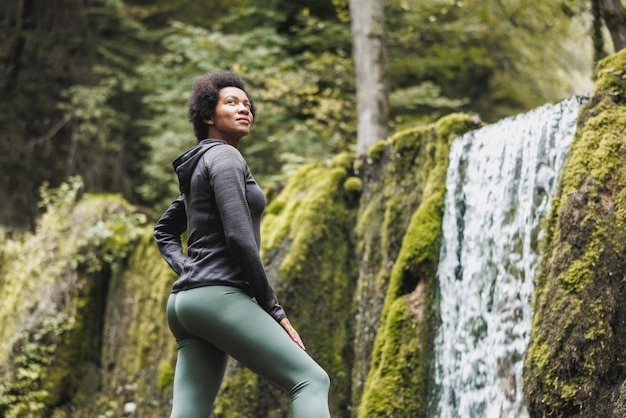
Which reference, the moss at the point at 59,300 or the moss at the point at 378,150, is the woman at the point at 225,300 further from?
the moss at the point at 59,300

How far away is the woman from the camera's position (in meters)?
2.87

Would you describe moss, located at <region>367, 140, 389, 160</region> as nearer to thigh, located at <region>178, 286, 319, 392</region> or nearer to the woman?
the woman

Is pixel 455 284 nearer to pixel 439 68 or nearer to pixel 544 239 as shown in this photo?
pixel 544 239

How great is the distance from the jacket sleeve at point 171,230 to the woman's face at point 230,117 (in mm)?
374

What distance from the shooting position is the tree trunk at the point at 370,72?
9.70 metres

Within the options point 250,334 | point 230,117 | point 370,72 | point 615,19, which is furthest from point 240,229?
point 370,72

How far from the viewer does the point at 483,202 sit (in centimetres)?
554

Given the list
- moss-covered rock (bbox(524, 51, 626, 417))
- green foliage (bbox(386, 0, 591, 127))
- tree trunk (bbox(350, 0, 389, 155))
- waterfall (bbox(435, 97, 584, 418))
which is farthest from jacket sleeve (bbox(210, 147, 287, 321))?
green foliage (bbox(386, 0, 591, 127))

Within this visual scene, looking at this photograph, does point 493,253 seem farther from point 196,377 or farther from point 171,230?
point 196,377

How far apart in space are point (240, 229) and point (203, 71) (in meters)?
9.87

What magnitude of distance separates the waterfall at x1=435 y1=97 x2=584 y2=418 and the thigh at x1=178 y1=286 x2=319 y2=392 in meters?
2.04

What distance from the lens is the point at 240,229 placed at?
2.92 metres

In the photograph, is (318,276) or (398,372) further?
(318,276)

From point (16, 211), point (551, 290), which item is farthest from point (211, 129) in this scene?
point (16, 211)
